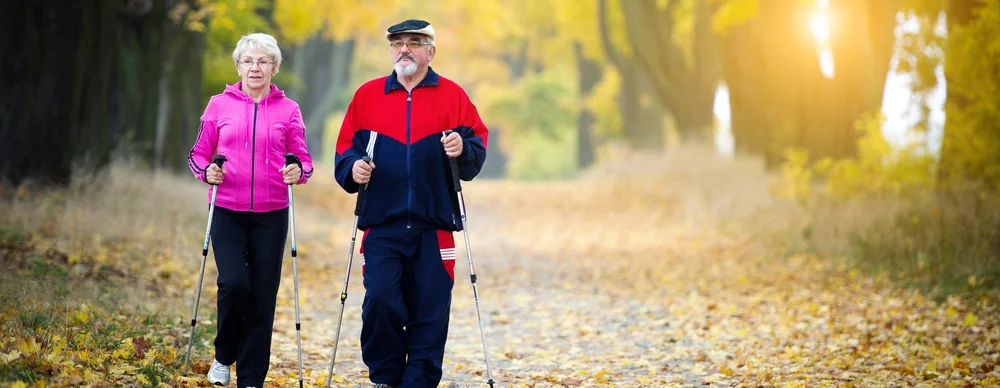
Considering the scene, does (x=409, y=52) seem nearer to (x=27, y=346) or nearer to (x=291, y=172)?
(x=291, y=172)

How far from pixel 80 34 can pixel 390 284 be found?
9.04 metres

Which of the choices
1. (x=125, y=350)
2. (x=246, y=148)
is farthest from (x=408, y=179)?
(x=125, y=350)

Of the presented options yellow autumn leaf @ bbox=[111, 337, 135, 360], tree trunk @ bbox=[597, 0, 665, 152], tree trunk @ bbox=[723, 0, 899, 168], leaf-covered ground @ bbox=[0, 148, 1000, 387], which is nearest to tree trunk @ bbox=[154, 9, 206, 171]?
leaf-covered ground @ bbox=[0, 148, 1000, 387]

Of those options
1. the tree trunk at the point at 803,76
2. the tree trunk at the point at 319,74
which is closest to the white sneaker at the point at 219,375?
the tree trunk at the point at 803,76

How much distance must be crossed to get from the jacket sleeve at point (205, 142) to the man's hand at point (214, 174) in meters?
0.15

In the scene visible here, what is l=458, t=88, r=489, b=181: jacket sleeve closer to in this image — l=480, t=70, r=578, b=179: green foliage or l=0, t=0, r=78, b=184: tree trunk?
l=0, t=0, r=78, b=184: tree trunk

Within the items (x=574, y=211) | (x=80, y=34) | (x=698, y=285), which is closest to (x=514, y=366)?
(x=698, y=285)

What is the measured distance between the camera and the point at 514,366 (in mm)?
8172

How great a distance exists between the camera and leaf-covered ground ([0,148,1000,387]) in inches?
279

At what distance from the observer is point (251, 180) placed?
6090 mm

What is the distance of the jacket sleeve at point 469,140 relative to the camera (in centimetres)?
607

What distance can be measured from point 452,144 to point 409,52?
1.65 ft

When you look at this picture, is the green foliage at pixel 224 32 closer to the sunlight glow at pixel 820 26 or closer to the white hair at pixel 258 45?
the sunlight glow at pixel 820 26

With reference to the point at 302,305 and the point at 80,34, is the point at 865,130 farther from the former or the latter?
the point at 80,34
